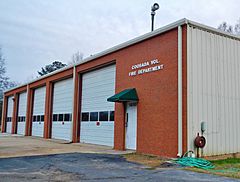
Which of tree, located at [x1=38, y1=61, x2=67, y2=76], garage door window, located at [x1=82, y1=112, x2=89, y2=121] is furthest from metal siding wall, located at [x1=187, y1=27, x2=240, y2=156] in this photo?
tree, located at [x1=38, y1=61, x2=67, y2=76]

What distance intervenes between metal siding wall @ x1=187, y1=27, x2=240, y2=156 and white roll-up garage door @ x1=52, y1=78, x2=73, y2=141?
1134 cm

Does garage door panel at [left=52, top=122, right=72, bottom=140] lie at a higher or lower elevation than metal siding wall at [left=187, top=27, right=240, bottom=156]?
lower

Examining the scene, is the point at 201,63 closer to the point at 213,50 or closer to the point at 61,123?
the point at 213,50

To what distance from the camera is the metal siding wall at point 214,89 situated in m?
12.1

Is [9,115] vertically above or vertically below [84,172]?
above

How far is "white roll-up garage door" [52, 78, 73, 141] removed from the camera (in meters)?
22.5

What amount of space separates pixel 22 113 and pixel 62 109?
1145cm

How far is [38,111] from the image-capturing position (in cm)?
2880

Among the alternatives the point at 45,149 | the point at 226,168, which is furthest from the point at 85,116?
the point at 226,168

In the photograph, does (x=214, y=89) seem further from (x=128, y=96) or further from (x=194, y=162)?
(x=128, y=96)

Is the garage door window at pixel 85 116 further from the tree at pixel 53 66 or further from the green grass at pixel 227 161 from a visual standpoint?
the tree at pixel 53 66

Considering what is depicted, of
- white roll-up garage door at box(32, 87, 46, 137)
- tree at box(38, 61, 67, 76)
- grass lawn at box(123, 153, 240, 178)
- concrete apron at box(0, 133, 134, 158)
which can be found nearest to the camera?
grass lawn at box(123, 153, 240, 178)

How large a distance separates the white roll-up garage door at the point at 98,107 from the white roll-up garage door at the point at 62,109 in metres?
1.89

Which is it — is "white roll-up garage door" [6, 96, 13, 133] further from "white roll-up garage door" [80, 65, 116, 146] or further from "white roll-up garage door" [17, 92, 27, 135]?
"white roll-up garage door" [80, 65, 116, 146]
